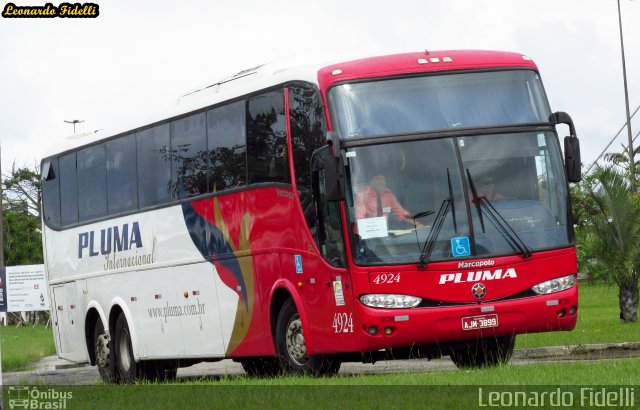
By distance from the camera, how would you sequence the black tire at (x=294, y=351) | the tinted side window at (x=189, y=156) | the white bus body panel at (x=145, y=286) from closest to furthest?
the black tire at (x=294, y=351) < the tinted side window at (x=189, y=156) < the white bus body panel at (x=145, y=286)

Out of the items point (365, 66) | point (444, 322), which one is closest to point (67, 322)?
point (365, 66)

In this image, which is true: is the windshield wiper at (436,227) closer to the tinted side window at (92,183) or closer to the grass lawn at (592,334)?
the grass lawn at (592,334)

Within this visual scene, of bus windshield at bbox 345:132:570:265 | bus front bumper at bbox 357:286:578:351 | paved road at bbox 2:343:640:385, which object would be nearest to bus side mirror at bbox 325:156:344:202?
bus windshield at bbox 345:132:570:265

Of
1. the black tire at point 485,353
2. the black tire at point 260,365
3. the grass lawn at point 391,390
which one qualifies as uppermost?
the grass lawn at point 391,390

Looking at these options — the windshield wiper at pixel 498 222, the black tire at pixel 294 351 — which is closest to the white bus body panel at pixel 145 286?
the black tire at pixel 294 351

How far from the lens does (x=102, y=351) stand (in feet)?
76.2

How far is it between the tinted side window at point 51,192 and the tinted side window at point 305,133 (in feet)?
28.1

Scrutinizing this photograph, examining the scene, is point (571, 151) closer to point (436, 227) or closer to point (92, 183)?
point (436, 227)

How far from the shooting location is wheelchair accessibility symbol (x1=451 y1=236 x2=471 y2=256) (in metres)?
15.9

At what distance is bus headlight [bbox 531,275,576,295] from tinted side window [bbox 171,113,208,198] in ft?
17.1

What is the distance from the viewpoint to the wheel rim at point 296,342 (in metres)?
17.2

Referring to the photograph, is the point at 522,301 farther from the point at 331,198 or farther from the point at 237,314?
the point at 237,314

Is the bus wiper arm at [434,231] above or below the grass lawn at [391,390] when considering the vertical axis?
above

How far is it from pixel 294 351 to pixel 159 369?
5.93 meters
